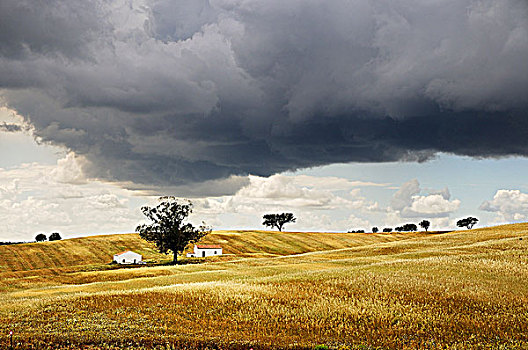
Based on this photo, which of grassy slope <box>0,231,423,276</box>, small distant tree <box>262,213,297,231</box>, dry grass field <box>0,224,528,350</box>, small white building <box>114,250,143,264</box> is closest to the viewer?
dry grass field <box>0,224,528,350</box>

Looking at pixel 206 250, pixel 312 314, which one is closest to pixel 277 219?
pixel 206 250

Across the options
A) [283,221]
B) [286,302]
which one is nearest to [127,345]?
[286,302]

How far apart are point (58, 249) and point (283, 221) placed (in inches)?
3750

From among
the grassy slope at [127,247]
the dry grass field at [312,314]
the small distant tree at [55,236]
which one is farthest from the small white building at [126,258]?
the small distant tree at [55,236]

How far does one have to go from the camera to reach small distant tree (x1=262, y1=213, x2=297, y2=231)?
184250 millimetres

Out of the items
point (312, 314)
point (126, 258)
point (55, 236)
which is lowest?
point (312, 314)

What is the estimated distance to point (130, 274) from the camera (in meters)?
59.3

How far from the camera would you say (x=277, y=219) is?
18425 cm

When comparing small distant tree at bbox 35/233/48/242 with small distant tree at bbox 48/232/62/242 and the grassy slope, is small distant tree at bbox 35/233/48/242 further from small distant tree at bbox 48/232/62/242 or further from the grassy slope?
the grassy slope

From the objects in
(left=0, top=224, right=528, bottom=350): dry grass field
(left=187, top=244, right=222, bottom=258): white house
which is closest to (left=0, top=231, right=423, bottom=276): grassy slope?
(left=187, top=244, right=222, bottom=258): white house

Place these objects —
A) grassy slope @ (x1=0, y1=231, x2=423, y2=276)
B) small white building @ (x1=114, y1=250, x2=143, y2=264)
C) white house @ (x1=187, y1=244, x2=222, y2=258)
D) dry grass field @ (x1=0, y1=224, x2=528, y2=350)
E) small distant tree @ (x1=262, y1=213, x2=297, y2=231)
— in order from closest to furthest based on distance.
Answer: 1. dry grass field @ (x1=0, y1=224, x2=528, y2=350)
2. grassy slope @ (x1=0, y1=231, x2=423, y2=276)
3. small white building @ (x1=114, y1=250, x2=143, y2=264)
4. white house @ (x1=187, y1=244, x2=222, y2=258)
5. small distant tree @ (x1=262, y1=213, x2=297, y2=231)

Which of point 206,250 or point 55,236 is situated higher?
point 55,236

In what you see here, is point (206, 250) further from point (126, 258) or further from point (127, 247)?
point (126, 258)

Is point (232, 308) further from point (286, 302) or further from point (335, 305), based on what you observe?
point (335, 305)
